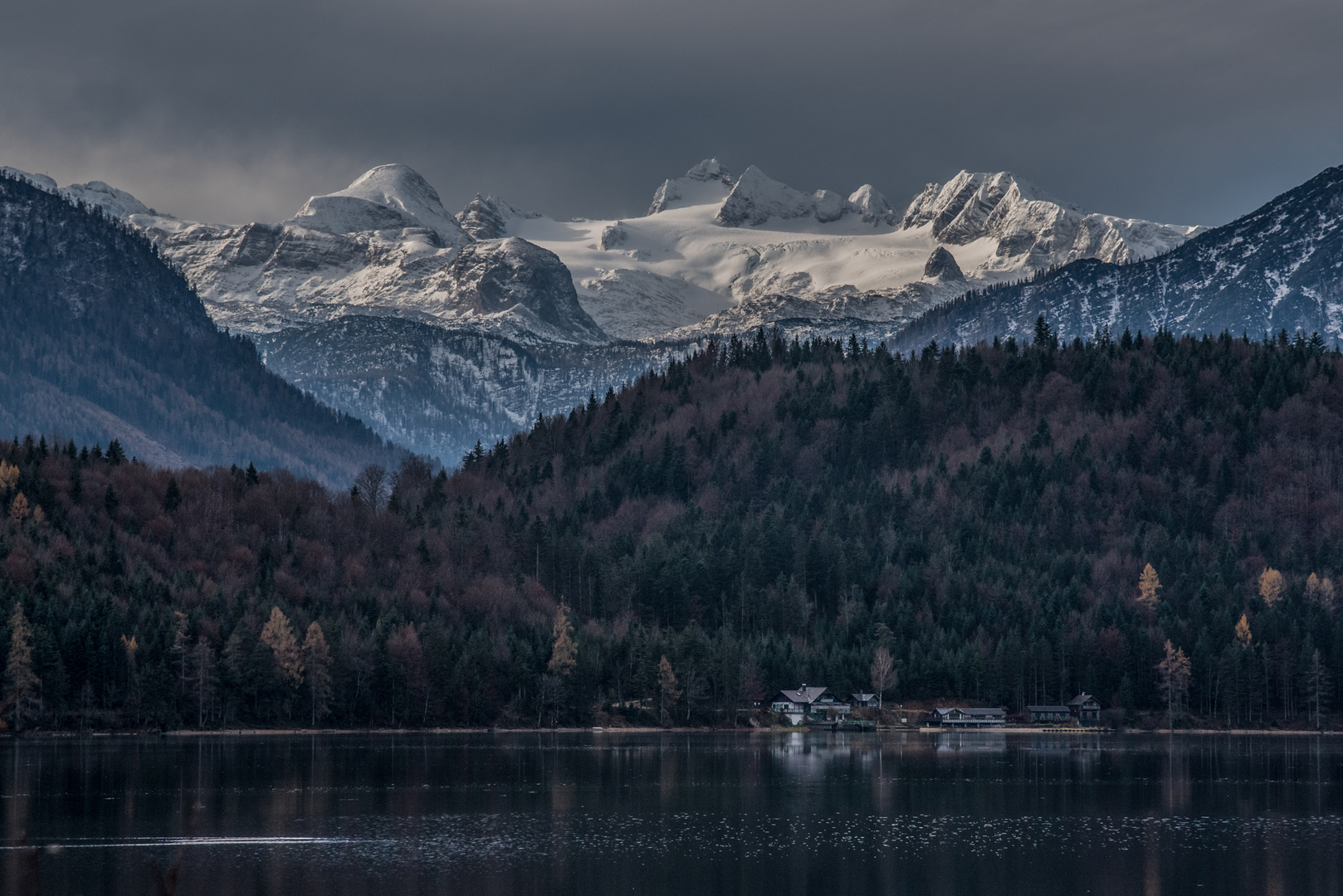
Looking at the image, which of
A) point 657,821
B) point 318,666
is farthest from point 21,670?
point 657,821

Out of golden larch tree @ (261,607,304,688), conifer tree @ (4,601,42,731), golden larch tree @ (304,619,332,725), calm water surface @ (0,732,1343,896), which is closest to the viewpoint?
calm water surface @ (0,732,1343,896)

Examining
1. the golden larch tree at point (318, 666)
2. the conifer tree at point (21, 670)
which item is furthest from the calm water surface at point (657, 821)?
the golden larch tree at point (318, 666)

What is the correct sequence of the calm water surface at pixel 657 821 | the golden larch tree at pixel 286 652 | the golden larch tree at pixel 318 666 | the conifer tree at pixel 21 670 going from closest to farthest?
the calm water surface at pixel 657 821, the conifer tree at pixel 21 670, the golden larch tree at pixel 286 652, the golden larch tree at pixel 318 666

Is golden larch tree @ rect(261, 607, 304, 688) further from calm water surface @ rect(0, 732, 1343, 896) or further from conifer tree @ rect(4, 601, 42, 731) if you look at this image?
conifer tree @ rect(4, 601, 42, 731)

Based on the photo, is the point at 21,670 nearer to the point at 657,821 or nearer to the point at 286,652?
the point at 286,652

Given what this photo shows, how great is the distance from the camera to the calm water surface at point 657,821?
88.6m

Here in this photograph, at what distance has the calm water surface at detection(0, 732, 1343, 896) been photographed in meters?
88.6

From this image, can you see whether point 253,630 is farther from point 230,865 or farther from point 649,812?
point 230,865

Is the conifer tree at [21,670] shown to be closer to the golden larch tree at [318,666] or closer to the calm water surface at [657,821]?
the calm water surface at [657,821]

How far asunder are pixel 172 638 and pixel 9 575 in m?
25.0

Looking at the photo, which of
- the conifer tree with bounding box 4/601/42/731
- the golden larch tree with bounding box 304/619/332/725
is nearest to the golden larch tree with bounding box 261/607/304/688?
the golden larch tree with bounding box 304/619/332/725

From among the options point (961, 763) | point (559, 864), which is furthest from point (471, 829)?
point (961, 763)

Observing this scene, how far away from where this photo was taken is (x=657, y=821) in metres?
111

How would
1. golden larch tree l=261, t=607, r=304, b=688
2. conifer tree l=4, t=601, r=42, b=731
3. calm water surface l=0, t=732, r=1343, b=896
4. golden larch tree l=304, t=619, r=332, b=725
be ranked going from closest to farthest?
calm water surface l=0, t=732, r=1343, b=896 → conifer tree l=4, t=601, r=42, b=731 → golden larch tree l=261, t=607, r=304, b=688 → golden larch tree l=304, t=619, r=332, b=725
